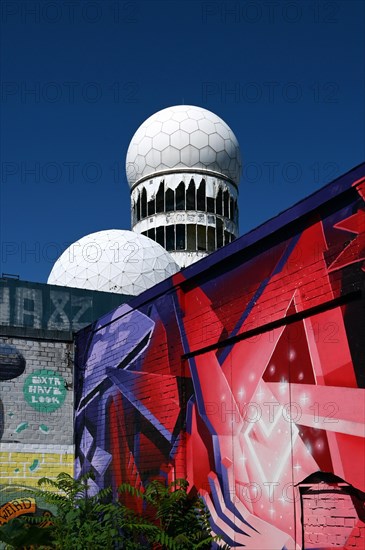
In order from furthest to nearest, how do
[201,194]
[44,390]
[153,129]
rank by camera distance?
1. [153,129]
2. [201,194]
3. [44,390]

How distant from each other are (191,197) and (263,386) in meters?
29.0

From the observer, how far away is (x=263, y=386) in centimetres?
1127

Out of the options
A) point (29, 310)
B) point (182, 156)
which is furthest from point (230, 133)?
point (29, 310)

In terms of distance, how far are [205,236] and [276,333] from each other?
29090 millimetres

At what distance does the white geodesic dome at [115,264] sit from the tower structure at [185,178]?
817cm

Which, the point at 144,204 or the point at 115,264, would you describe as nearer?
the point at 115,264

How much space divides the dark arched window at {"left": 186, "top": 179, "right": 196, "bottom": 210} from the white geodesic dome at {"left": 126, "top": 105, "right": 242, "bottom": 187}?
3.35 ft

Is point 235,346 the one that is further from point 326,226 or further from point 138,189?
point 138,189

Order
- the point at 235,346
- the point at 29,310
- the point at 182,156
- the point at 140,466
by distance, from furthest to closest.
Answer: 1. the point at 182,156
2. the point at 29,310
3. the point at 140,466
4. the point at 235,346

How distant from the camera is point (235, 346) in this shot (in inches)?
478

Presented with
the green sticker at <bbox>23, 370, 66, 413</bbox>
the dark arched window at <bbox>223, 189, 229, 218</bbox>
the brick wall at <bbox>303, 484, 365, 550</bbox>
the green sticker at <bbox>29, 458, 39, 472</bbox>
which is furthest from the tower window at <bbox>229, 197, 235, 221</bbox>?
the brick wall at <bbox>303, 484, 365, 550</bbox>

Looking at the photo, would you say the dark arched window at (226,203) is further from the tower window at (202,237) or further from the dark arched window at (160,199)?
the dark arched window at (160,199)

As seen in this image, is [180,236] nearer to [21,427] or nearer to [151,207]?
[151,207]

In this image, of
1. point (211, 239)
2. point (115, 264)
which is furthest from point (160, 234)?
point (115, 264)
